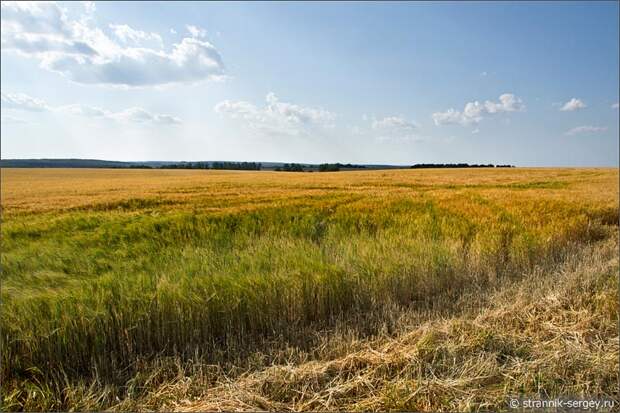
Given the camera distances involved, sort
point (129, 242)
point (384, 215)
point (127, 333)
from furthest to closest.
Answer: point (384, 215)
point (129, 242)
point (127, 333)

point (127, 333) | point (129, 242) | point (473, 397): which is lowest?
point (473, 397)

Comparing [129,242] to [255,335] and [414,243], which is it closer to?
[255,335]

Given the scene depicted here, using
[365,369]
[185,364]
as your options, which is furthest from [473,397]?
[185,364]

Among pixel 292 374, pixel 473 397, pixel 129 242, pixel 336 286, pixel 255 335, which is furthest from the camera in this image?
pixel 129 242

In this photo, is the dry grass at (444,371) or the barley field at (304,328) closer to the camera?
the dry grass at (444,371)

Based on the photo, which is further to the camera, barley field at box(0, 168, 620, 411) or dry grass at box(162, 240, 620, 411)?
barley field at box(0, 168, 620, 411)

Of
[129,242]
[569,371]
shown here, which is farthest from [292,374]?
[129,242]

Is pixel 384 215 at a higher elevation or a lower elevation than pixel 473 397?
higher

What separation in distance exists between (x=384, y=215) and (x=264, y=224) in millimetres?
3253

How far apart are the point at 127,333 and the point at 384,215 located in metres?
7.14

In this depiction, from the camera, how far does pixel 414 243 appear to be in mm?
5914

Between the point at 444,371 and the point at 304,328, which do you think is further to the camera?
the point at 304,328

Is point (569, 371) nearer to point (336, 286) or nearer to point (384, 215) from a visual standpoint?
point (336, 286)

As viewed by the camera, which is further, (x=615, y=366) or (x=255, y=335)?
(x=255, y=335)
